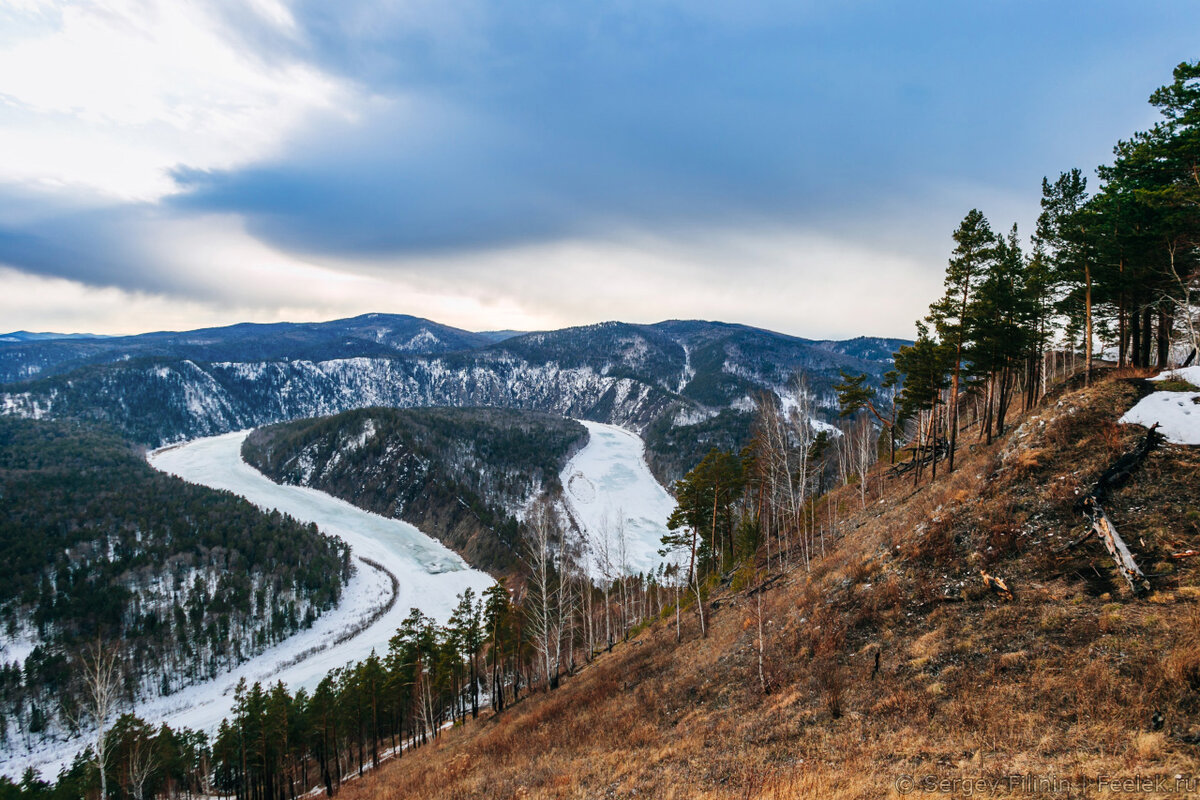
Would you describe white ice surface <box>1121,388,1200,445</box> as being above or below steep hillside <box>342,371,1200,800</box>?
above

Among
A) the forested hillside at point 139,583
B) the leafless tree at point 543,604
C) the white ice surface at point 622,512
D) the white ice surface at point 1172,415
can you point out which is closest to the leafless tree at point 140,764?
the leafless tree at point 543,604

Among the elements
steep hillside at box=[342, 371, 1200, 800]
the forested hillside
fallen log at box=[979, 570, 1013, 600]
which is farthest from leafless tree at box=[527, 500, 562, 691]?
the forested hillside

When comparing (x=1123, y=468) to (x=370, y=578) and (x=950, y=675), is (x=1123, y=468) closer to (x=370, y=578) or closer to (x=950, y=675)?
(x=950, y=675)

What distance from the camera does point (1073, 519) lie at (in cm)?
1709

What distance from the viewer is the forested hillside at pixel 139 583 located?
85125 mm

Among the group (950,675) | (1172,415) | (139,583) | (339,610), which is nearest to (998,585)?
(950,675)

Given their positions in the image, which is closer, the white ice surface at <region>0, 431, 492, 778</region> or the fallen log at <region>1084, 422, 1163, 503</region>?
the fallen log at <region>1084, 422, 1163, 503</region>

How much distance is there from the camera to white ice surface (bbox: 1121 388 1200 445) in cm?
1778

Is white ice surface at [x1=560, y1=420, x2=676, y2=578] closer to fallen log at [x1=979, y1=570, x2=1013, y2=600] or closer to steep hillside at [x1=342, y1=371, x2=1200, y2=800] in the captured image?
steep hillside at [x1=342, y1=371, x2=1200, y2=800]

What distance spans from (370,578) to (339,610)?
48.9ft

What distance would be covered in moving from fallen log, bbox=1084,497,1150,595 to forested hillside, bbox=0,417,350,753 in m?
126

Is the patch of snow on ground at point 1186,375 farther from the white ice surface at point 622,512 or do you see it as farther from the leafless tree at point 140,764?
the white ice surface at point 622,512

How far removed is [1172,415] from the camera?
1869 cm

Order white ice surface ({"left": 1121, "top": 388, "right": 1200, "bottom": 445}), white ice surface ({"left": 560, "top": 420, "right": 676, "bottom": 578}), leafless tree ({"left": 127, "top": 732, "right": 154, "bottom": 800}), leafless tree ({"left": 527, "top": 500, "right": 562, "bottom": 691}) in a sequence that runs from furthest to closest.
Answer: white ice surface ({"left": 560, "top": 420, "right": 676, "bottom": 578}) → leafless tree ({"left": 127, "top": 732, "right": 154, "bottom": 800}) → leafless tree ({"left": 527, "top": 500, "right": 562, "bottom": 691}) → white ice surface ({"left": 1121, "top": 388, "right": 1200, "bottom": 445})
